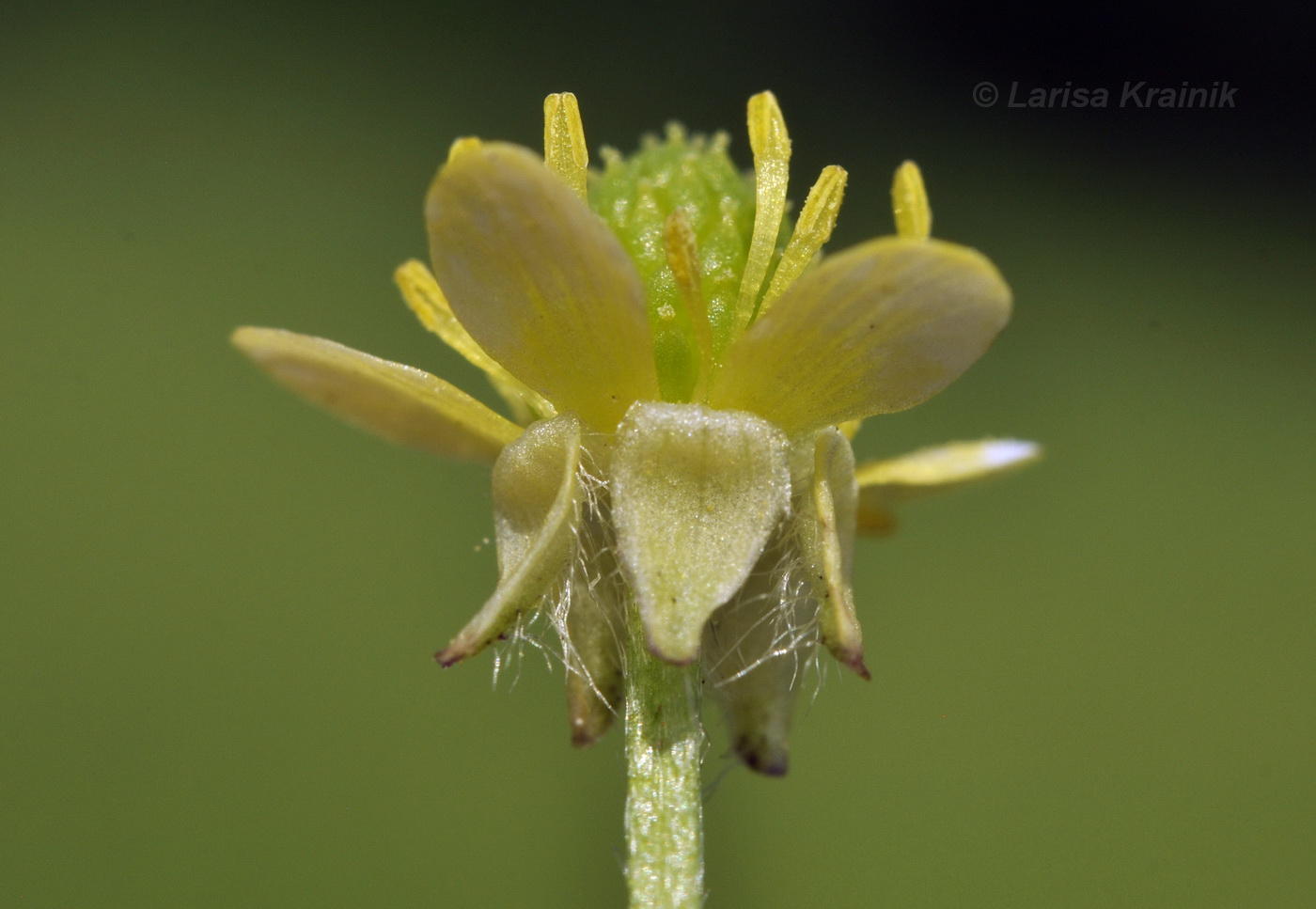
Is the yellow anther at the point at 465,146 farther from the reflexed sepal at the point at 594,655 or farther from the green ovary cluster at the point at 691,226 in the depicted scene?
the reflexed sepal at the point at 594,655

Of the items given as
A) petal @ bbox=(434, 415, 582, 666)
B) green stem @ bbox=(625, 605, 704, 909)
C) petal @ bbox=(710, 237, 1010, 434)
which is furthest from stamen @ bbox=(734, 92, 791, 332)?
green stem @ bbox=(625, 605, 704, 909)

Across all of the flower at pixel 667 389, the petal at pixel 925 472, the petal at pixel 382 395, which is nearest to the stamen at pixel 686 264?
the flower at pixel 667 389

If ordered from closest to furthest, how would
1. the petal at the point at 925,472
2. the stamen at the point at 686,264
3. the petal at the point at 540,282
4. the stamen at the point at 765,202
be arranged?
the petal at the point at 540,282 < the stamen at the point at 686,264 < the stamen at the point at 765,202 < the petal at the point at 925,472

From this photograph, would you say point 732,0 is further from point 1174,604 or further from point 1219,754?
point 1219,754

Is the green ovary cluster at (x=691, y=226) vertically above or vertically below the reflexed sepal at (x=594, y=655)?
above

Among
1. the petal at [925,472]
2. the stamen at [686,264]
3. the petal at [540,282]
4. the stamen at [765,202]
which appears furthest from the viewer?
the petal at [925,472]

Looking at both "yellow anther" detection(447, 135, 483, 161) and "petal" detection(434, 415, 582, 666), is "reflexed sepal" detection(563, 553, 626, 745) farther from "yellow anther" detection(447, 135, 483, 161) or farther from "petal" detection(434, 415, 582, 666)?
"yellow anther" detection(447, 135, 483, 161)

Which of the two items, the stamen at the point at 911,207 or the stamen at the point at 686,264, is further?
the stamen at the point at 911,207
